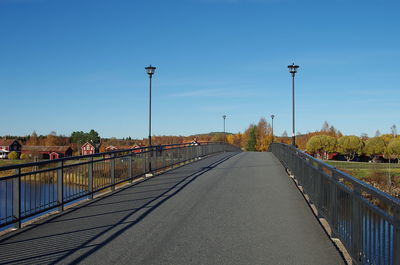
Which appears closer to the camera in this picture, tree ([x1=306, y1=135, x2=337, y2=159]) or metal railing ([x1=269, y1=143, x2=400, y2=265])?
metal railing ([x1=269, y1=143, x2=400, y2=265])

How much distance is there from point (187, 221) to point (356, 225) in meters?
3.29

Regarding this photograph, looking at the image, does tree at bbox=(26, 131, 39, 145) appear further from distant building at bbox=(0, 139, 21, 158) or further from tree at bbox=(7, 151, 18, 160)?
tree at bbox=(7, 151, 18, 160)

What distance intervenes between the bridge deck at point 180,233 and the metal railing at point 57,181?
36 centimetres

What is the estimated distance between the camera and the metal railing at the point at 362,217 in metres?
3.13

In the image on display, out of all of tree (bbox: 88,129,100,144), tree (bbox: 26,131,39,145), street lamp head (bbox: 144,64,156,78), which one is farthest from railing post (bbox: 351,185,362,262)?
tree (bbox: 26,131,39,145)

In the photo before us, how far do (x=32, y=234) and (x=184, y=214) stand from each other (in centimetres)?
273

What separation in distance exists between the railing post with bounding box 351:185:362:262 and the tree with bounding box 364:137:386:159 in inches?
4263

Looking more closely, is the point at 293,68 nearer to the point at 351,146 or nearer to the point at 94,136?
the point at 351,146

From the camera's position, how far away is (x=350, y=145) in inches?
4267

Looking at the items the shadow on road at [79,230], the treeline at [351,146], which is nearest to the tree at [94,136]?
the treeline at [351,146]

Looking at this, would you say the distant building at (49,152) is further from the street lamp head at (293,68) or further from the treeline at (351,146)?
the street lamp head at (293,68)

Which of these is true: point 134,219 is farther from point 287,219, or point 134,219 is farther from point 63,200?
point 287,219

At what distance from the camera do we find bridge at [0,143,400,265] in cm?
430

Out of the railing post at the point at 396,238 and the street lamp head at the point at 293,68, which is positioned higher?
the street lamp head at the point at 293,68
